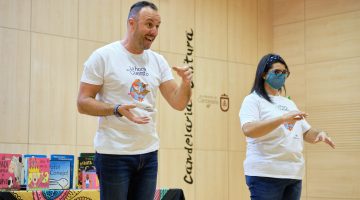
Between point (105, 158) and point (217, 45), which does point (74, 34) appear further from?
point (105, 158)

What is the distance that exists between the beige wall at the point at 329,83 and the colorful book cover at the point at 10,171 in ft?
14.1

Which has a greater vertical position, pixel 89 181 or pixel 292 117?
pixel 292 117

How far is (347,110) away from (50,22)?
383 cm

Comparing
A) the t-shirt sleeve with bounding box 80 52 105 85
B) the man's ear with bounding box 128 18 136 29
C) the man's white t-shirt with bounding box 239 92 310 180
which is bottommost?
the man's white t-shirt with bounding box 239 92 310 180

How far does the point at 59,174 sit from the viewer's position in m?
4.40

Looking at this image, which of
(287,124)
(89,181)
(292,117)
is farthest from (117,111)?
(89,181)

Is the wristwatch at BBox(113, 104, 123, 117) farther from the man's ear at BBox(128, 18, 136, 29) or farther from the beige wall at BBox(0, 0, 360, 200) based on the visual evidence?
the beige wall at BBox(0, 0, 360, 200)

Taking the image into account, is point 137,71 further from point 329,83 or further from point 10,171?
point 329,83

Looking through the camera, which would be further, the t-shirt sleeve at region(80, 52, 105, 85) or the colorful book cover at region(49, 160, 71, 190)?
the colorful book cover at region(49, 160, 71, 190)

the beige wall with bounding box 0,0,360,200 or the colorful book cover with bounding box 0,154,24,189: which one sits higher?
the beige wall with bounding box 0,0,360,200

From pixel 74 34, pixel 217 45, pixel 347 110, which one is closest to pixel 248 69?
pixel 217 45

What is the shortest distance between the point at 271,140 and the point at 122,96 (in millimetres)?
1240

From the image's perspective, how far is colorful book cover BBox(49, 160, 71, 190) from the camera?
4367 mm

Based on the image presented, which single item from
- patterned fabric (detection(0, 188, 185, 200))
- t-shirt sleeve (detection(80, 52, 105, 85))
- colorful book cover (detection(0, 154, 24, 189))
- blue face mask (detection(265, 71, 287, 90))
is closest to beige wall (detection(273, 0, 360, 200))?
blue face mask (detection(265, 71, 287, 90))
